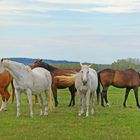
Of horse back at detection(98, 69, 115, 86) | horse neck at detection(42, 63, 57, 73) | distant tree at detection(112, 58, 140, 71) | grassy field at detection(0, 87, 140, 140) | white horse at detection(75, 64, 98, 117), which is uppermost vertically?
distant tree at detection(112, 58, 140, 71)

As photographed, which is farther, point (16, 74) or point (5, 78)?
point (5, 78)

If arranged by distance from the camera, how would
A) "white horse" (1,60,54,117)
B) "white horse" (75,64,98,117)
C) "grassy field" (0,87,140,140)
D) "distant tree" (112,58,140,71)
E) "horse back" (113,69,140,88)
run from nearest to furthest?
"grassy field" (0,87,140,140) → "white horse" (1,60,54,117) → "white horse" (75,64,98,117) → "horse back" (113,69,140,88) → "distant tree" (112,58,140,71)

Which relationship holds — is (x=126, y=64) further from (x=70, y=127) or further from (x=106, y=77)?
(x=70, y=127)

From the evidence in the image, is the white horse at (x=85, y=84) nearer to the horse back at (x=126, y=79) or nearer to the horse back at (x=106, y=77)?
the horse back at (x=106, y=77)

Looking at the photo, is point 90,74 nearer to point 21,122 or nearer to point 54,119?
point 54,119

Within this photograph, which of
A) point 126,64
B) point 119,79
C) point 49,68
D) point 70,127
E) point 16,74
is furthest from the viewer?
point 126,64

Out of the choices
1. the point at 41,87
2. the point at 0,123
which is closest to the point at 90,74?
the point at 41,87

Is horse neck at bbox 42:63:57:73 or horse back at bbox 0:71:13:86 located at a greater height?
horse neck at bbox 42:63:57:73

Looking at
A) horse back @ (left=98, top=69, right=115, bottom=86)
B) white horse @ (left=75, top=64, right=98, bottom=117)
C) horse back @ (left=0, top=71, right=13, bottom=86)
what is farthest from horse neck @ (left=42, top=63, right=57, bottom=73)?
white horse @ (left=75, top=64, right=98, bottom=117)

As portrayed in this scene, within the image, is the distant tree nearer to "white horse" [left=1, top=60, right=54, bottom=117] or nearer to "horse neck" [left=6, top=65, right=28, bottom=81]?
"white horse" [left=1, top=60, right=54, bottom=117]

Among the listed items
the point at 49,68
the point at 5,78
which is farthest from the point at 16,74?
the point at 49,68

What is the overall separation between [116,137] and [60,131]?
1.65 meters

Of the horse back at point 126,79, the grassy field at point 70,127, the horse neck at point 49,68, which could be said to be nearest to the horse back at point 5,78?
the grassy field at point 70,127

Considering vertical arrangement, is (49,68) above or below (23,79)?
above
